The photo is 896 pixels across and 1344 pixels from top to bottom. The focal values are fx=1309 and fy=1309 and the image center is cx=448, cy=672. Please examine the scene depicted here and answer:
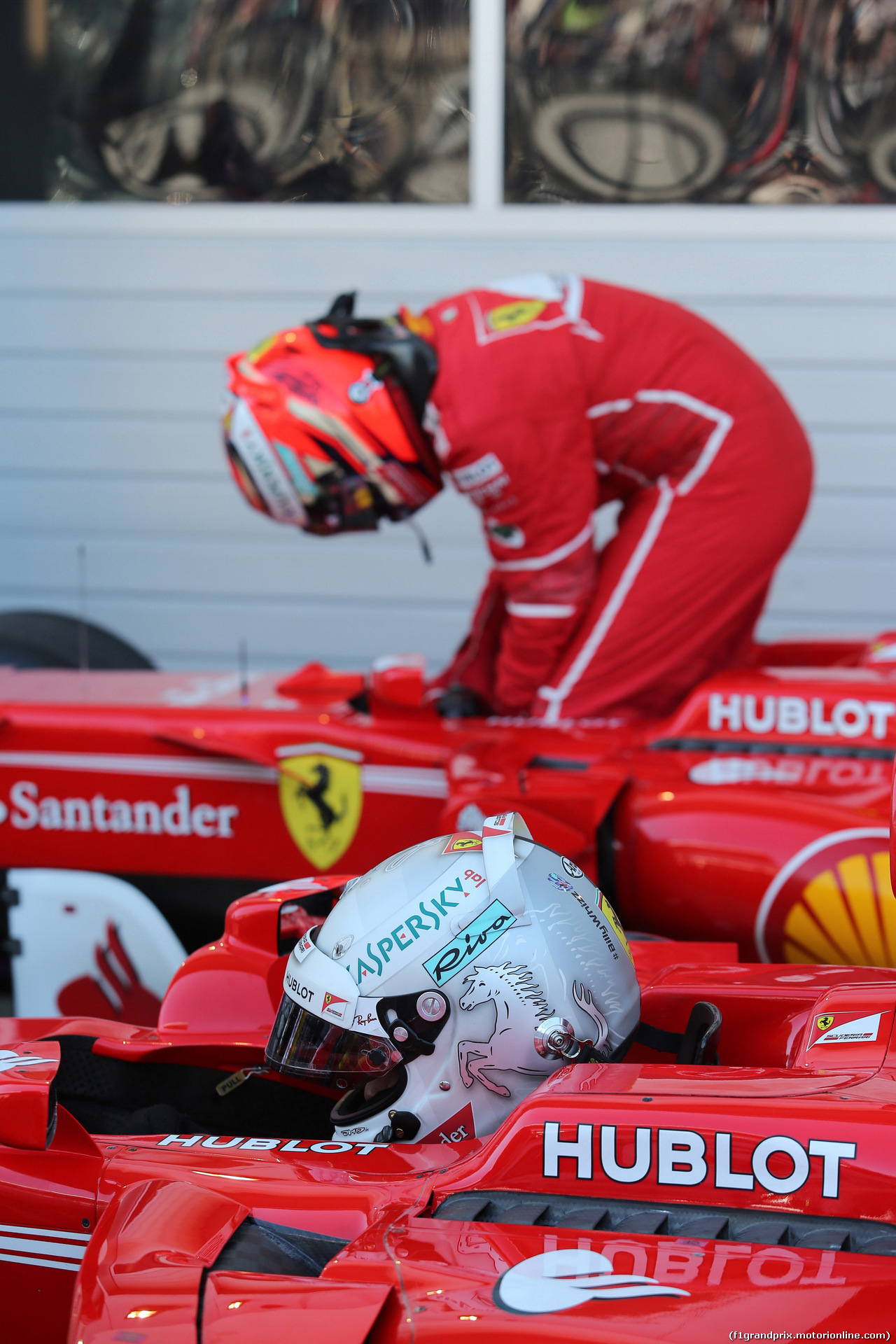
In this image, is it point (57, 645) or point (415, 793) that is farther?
point (57, 645)

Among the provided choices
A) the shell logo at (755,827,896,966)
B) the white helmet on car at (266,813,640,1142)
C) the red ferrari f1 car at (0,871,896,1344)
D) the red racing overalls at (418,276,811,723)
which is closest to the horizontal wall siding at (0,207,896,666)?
the red racing overalls at (418,276,811,723)

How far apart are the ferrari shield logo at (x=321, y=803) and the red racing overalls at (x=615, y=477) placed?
0.51 meters

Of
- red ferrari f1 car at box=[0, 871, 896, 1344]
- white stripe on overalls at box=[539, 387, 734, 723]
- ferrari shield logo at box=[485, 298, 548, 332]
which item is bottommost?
red ferrari f1 car at box=[0, 871, 896, 1344]

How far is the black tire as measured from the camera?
381cm

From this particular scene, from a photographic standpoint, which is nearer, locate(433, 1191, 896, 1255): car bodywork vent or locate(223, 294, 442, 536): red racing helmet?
locate(433, 1191, 896, 1255): car bodywork vent

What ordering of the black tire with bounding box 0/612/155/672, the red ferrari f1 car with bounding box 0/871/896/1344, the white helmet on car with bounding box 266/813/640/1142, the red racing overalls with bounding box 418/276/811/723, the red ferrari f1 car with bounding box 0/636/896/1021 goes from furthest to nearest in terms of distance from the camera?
the black tire with bounding box 0/612/155/672 < the red racing overalls with bounding box 418/276/811/723 < the red ferrari f1 car with bounding box 0/636/896/1021 < the white helmet on car with bounding box 266/813/640/1142 < the red ferrari f1 car with bounding box 0/871/896/1344

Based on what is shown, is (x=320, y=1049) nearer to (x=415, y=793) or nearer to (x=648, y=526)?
(x=415, y=793)

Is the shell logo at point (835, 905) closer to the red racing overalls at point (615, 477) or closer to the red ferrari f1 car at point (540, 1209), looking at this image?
the red ferrari f1 car at point (540, 1209)

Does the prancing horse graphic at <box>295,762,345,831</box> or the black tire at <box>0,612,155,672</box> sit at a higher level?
the black tire at <box>0,612,155,672</box>

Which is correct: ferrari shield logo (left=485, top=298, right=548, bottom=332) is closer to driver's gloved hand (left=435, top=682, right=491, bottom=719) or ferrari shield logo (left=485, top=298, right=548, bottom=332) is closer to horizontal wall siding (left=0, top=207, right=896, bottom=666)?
driver's gloved hand (left=435, top=682, right=491, bottom=719)

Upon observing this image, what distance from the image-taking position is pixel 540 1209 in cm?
145

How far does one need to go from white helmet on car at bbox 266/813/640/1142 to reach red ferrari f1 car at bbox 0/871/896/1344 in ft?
0.16

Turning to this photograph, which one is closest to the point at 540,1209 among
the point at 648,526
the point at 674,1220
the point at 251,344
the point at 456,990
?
the point at 674,1220

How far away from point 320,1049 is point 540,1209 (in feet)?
1.29
